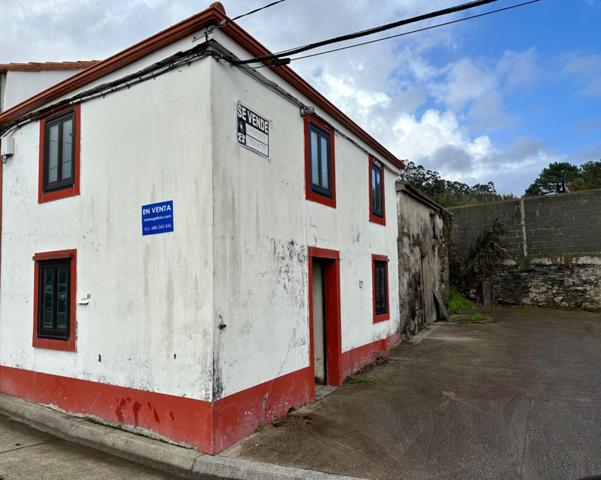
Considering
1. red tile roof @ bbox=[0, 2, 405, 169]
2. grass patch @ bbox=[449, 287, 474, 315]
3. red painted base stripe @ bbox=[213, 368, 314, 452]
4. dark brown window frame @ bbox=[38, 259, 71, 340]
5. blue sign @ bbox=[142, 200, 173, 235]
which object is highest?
red tile roof @ bbox=[0, 2, 405, 169]

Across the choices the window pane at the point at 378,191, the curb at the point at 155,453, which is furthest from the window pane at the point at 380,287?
the curb at the point at 155,453

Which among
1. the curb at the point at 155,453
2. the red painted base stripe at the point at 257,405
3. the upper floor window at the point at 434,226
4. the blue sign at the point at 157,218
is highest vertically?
the upper floor window at the point at 434,226

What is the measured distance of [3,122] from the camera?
7.86 meters

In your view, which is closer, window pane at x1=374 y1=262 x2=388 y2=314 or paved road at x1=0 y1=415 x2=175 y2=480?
paved road at x1=0 y1=415 x2=175 y2=480

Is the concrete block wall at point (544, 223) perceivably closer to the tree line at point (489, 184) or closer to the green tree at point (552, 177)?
the tree line at point (489, 184)

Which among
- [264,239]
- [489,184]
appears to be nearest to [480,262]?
[264,239]

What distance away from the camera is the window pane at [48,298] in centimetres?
681

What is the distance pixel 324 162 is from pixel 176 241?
3529mm

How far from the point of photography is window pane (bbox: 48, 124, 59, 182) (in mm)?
7074

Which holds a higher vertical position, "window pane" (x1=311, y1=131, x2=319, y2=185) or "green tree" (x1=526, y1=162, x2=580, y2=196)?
"green tree" (x1=526, y1=162, x2=580, y2=196)

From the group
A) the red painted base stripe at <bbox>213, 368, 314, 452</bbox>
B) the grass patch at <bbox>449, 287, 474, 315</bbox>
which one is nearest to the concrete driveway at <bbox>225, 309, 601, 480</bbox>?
the red painted base stripe at <bbox>213, 368, 314, 452</bbox>

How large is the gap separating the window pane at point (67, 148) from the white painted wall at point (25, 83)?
232 centimetres

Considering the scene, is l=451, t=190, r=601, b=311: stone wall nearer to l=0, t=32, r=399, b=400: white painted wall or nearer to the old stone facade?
the old stone facade

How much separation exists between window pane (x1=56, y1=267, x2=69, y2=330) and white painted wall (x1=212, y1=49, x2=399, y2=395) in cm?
290
